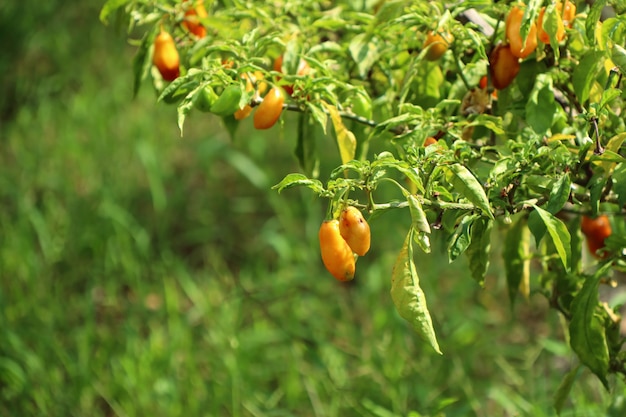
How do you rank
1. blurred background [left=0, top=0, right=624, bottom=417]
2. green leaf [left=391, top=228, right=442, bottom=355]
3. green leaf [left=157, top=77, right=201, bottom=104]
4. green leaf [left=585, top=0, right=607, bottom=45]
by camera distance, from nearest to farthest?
green leaf [left=391, top=228, right=442, bottom=355], green leaf [left=585, top=0, right=607, bottom=45], green leaf [left=157, top=77, right=201, bottom=104], blurred background [left=0, top=0, right=624, bottom=417]

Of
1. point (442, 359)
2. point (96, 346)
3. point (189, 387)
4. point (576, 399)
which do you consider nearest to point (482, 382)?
point (442, 359)

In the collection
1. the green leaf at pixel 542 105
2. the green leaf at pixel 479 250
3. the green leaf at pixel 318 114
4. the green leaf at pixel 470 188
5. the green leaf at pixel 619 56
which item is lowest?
the green leaf at pixel 479 250

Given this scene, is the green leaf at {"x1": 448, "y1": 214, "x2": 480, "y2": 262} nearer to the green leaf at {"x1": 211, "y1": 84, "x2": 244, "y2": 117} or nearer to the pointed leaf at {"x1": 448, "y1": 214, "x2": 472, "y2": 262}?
the pointed leaf at {"x1": 448, "y1": 214, "x2": 472, "y2": 262}

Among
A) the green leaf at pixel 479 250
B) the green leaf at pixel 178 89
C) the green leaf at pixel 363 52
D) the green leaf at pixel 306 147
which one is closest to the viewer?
the green leaf at pixel 178 89

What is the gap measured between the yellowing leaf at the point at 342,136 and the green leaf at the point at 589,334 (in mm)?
499

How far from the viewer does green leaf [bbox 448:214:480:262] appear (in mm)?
1386

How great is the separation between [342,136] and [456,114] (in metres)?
0.34

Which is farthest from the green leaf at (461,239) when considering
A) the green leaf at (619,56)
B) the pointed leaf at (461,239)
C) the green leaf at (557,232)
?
the green leaf at (619,56)

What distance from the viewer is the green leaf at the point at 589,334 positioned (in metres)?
1.67

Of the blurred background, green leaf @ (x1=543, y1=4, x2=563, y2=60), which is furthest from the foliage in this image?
the blurred background

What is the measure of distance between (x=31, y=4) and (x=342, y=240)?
376 centimetres

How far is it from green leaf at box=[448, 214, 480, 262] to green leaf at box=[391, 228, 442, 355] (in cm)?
7

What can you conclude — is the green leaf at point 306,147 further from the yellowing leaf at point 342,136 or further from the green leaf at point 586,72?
the green leaf at point 586,72

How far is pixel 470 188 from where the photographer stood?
1.34 meters
